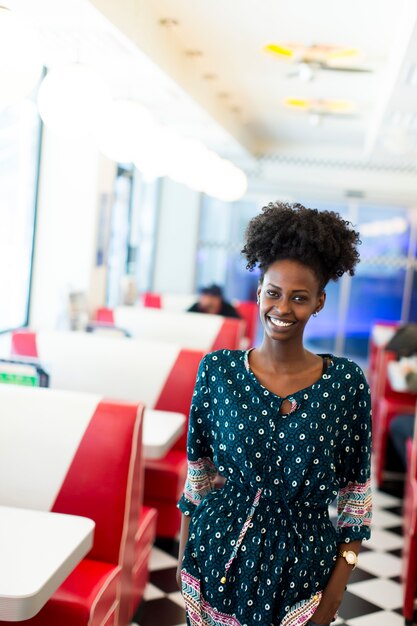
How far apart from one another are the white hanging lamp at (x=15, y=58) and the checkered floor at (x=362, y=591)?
7.48 feet

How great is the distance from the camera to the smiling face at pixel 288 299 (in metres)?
1.79

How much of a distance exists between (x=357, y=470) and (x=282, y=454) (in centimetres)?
22

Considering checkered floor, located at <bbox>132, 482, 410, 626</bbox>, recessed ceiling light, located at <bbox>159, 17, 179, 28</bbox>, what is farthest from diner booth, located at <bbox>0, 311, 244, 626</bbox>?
recessed ceiling light, located at <bbox>159, 17, 179, 28</bbox>

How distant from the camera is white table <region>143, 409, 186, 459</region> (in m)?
3.21

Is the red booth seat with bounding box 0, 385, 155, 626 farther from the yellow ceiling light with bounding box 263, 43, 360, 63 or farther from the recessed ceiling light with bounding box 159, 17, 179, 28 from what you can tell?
the yellow ceiling light with bounding box 263, 43, 360, 63

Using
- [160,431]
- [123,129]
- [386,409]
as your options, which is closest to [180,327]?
[386,409]

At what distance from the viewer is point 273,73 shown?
6008 millimetres

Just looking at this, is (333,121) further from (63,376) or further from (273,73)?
(63,376)

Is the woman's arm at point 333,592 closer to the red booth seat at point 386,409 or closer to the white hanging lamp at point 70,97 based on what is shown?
the white hanging lamp at point 70,97

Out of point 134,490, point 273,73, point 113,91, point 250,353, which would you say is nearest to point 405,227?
point 273,73

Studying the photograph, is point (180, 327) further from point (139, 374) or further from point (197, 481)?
point (197, 481)

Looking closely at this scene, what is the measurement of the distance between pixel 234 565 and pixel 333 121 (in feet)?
22.4

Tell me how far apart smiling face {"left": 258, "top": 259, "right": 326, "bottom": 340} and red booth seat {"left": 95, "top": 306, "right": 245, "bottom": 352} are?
3.65 m

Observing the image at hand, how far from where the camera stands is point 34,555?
199 cm
